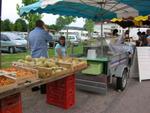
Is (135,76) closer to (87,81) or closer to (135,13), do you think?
(135,13)

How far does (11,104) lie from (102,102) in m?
3.13

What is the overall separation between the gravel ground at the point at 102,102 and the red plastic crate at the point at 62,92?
0.13 meters

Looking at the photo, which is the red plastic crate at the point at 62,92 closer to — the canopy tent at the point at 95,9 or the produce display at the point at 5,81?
the produce display at the point at 5,81

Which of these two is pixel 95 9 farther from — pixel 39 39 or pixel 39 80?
pixel 39 80

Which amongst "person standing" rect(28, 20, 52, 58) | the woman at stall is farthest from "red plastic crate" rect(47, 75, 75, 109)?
the woman at stall

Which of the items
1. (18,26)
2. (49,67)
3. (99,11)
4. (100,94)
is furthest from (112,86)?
(18,26)

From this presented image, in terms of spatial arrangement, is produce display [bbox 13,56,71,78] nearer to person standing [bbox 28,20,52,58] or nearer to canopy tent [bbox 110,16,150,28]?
person standing [bbox 28,20,52,58]

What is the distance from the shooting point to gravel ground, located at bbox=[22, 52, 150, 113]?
624 cm

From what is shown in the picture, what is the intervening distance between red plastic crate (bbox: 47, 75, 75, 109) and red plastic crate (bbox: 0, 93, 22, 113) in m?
1.78

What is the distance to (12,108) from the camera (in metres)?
4.37

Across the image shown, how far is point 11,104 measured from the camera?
434 centimetres

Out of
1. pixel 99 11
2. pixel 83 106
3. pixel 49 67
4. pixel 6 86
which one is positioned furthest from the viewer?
pixel 99 11

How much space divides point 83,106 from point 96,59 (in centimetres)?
151

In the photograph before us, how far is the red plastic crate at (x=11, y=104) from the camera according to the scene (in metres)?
4.19
